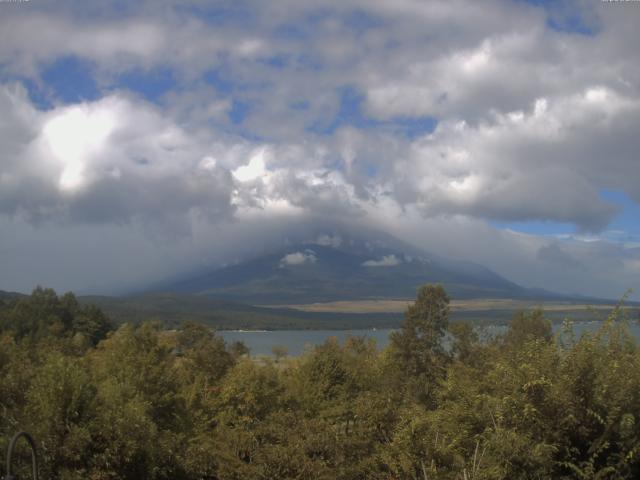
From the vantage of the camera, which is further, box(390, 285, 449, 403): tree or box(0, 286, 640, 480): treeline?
box(390, 285, 449, 403): tree

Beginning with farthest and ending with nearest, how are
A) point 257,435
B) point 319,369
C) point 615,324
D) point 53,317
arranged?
point 53,317
point 319,369
point 257,435
point 615,324

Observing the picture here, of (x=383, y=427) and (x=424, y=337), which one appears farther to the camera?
(x=424, y=337)

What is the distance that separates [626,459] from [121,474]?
38.8 feet

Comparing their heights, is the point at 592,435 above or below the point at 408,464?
above

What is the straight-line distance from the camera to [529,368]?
12.9m

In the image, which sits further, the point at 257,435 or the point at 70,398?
the point at 257,435

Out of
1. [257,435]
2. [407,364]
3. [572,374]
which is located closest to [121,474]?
[257,435]

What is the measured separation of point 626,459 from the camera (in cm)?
1173

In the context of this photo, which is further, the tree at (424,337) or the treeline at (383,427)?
the tree at (424,337)

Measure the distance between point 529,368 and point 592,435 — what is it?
A: 175 cm

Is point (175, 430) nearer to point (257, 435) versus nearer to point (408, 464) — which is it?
point (257, 435)

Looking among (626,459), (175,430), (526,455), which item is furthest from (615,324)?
(175,430)

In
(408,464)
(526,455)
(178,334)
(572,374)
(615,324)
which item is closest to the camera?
(526,455)

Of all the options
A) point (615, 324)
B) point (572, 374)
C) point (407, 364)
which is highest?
point (615, 324)
